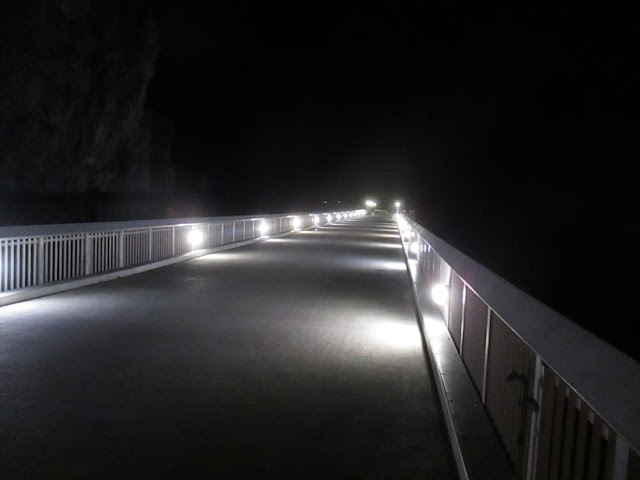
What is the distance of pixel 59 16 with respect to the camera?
122 ft

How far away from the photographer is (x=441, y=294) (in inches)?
404

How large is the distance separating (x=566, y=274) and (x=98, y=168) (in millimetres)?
52549

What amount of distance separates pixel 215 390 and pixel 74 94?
3771 cm

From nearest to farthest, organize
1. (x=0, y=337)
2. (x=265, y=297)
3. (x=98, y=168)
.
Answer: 1. (x=0, y=337)
2. (x=265, y=297)
3. (x=98, y=168)

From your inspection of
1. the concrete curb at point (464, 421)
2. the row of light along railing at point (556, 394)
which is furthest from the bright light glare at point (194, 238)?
the row of light along railing at point (556, 394)

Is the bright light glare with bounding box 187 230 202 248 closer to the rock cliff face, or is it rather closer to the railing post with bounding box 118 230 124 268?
the railing post with bounding box 118 230 124 268

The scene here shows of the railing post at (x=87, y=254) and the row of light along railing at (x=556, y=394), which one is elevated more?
the row of light along railing at (x=556, y=394)

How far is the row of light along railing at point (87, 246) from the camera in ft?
39.3

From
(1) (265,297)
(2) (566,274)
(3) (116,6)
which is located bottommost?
(2) (566,274)

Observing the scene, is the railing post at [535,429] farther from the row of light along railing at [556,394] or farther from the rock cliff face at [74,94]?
the rock cliff face at [74,94]

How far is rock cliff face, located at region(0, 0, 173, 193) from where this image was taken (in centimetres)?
3472

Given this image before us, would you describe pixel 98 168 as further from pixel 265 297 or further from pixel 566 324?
pixel 566 324

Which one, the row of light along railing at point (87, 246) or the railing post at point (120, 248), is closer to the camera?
the row of light along railing at point (87, 246)

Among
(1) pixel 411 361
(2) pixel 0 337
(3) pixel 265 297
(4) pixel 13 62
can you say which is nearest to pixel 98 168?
(4) pixel 13 62
